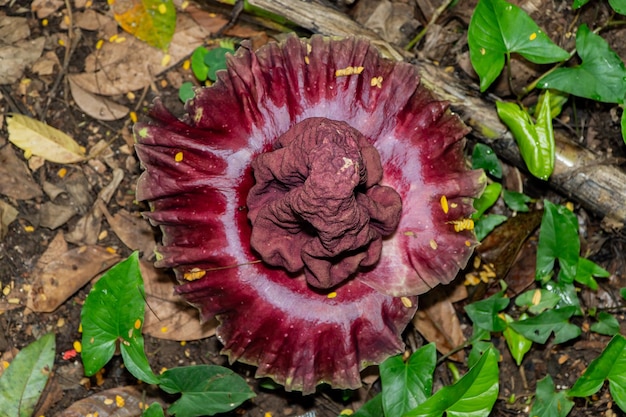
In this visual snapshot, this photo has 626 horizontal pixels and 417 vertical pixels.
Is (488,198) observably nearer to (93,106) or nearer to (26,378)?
(93,106)

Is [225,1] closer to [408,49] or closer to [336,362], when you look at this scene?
[408,49]

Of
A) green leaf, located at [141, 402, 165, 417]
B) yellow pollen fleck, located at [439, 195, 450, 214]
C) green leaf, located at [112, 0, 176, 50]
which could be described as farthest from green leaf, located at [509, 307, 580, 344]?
green leaf, located at [112, 0, 176, 50]

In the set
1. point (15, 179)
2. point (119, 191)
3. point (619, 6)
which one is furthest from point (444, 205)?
point (15, 179)

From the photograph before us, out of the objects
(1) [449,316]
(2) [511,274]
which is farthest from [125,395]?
(2) [511,274]

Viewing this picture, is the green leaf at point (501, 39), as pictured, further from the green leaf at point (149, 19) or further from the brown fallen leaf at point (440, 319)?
the green leaf at point (149, 19)

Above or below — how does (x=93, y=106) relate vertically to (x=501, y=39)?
below

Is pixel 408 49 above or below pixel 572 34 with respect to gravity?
below

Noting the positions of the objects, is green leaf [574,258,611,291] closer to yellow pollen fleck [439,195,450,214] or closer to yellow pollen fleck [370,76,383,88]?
yellow pollen fleck [439,195,450,214]
